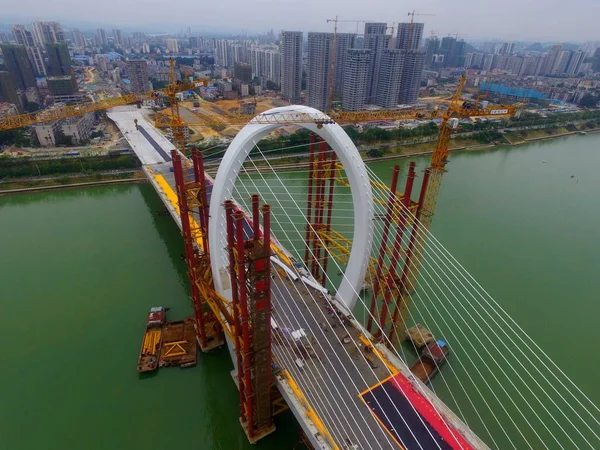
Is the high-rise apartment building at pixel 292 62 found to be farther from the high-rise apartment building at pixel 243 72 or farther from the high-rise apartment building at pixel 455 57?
the high-rise apartment building at pixel 455 57

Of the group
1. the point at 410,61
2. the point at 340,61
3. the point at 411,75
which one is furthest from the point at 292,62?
the point at 411,75

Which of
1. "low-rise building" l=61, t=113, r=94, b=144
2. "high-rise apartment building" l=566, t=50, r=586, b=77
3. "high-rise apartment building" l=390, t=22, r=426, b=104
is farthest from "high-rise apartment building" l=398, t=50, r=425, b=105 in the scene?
"high-rise apartment building" l=566, t=50, r=586, b=77

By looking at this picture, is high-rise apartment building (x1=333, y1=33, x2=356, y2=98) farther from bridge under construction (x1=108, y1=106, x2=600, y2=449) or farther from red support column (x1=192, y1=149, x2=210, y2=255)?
red support column (x1=192, y1=149, x2=210, y2=255)

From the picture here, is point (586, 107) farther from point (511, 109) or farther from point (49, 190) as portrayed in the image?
point (49, 190)

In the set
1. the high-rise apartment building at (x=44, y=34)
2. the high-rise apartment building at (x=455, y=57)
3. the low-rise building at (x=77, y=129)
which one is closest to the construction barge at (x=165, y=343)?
the low-rise building at (x=77, y=129)

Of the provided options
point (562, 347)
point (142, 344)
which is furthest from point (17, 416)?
point (562, 347)
